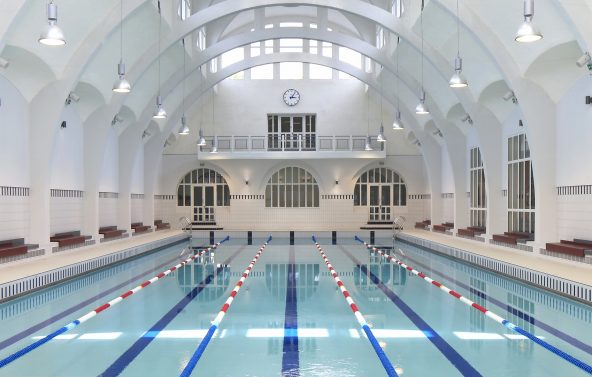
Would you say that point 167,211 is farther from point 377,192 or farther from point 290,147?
point 377,192

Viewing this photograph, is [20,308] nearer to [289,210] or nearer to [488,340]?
[488,340]

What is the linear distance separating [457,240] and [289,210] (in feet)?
30.5

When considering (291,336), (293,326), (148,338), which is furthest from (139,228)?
(291,336)

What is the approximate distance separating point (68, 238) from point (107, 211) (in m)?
4.49

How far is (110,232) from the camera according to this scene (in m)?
17.5

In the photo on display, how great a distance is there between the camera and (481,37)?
1240 cm

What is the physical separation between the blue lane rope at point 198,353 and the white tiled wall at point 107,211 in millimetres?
12634

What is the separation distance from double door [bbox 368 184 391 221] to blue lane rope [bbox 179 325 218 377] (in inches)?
758

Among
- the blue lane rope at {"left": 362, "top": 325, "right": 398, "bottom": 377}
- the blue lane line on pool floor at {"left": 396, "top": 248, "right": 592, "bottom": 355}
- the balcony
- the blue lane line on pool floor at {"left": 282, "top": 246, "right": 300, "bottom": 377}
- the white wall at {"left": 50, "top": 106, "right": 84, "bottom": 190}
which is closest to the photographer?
the blue lane rope at {"left": 362, "top": 325, "right": 398, "bottom": 377}

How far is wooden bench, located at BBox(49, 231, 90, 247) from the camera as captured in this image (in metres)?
13.8

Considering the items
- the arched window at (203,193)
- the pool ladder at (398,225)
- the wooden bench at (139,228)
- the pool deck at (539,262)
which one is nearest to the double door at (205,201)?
the arched window at (203,193)

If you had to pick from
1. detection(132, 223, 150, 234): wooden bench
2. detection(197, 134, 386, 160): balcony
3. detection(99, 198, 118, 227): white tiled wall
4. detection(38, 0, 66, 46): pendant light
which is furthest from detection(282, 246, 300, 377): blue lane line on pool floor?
detection(197, 134, 386, 160): balcony

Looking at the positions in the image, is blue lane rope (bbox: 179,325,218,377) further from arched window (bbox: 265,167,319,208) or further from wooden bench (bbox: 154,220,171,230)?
arched window (bbox: 265,167,319,208)

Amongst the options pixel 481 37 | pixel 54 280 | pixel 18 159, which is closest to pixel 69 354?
pixel 54 280
